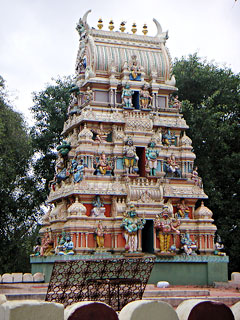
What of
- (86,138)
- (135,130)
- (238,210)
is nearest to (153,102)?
(135,130)

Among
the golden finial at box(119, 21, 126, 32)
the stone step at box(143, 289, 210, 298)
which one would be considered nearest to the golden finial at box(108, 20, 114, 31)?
the golden finial at box(119, 21, 126, 32)

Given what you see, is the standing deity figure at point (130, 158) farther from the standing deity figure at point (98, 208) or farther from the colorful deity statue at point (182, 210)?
the colorful deity statue at point (182, 210)

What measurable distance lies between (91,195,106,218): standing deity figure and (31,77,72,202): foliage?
11.8 m

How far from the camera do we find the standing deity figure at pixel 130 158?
1042 inches

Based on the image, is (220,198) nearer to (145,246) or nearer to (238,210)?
(238,210)

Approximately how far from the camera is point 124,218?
24.8 m

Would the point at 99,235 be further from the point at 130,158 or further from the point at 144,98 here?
the point at 144,98

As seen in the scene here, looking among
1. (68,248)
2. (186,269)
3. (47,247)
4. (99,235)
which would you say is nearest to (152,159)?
(99,235)

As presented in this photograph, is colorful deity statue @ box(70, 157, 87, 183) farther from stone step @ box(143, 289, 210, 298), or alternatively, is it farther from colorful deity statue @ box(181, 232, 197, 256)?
stone step @ box(143, 289, 210, 298)

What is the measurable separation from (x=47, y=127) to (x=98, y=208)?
14.5 meters

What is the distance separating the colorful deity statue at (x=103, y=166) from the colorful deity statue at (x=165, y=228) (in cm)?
355

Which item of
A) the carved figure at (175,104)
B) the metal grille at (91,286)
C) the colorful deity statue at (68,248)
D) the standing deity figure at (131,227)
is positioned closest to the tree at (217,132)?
the carved figure at (175,104)

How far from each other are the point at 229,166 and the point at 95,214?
1236 centimetres

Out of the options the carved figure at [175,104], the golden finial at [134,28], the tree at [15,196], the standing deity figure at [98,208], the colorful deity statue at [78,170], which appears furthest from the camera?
the tree at [15,196]
